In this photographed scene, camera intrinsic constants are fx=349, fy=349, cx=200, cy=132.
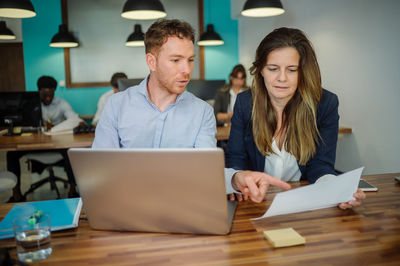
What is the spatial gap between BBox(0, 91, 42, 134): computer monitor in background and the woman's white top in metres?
2.45

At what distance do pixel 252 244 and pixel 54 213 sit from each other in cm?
65

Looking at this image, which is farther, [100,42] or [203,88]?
[100,42]

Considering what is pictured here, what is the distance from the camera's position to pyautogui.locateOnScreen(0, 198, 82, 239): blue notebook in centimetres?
104

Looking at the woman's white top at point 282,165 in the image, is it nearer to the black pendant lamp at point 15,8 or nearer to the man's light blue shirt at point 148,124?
the man's light blue shirt at point 148,124

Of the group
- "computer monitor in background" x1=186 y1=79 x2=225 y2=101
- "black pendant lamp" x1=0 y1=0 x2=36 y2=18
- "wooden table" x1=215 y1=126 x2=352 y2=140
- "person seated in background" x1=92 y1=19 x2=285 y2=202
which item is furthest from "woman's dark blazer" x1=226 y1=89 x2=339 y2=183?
"black pendant lamp" x1=0 y1=0 x2=36 y2=18

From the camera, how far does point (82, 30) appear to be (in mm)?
6172

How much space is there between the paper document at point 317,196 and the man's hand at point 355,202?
0.01m

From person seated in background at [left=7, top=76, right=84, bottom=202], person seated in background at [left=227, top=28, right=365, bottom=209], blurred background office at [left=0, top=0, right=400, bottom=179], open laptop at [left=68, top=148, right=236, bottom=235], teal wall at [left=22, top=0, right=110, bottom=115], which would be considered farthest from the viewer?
teal wall at [left=22, top=0, right=110, bottom=115]

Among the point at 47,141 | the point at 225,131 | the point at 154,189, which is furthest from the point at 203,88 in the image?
the point at 154,189

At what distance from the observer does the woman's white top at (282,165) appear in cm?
168

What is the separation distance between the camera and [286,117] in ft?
5.59

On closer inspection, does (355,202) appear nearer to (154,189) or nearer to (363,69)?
(154,189)

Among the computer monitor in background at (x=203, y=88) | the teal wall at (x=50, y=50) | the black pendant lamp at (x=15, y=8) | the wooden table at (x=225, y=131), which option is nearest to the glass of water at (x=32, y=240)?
the wooden table at (x=225, y=131)

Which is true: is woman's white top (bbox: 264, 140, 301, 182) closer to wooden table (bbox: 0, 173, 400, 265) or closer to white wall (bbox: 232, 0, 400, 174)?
wooden table (bbox: 0, 173, 400, 265)
